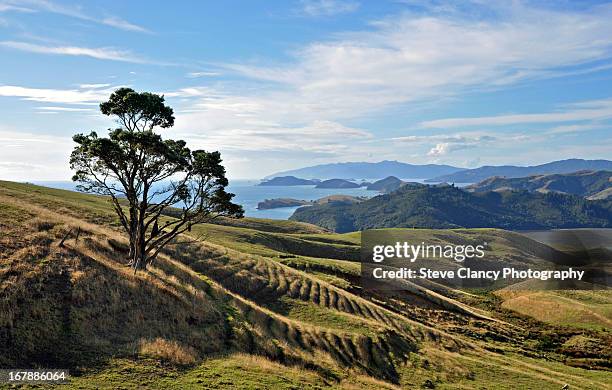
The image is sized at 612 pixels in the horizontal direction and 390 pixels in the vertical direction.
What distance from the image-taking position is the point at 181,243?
5800 centimetres

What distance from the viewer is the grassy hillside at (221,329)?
23109 millimetres

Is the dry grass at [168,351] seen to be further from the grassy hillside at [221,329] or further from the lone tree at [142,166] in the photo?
the lone tree at [142,166]

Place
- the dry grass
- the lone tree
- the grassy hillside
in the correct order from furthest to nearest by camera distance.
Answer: the lone tree < the dry grass < the grassy hillside

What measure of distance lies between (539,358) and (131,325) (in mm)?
47517

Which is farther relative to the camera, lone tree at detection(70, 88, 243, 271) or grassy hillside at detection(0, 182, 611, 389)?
lone tree at detection(70, 88, 243, 271)

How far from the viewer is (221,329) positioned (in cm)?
3225

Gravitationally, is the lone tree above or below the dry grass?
above

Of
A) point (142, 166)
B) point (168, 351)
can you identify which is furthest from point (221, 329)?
point (142, 166)

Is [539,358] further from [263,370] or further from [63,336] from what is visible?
[63,336]

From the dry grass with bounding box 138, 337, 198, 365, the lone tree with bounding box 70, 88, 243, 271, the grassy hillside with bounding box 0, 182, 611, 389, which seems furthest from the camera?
the lone tree with bounding box 70, 88, 243, 271

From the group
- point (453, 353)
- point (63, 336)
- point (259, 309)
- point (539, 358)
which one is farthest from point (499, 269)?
point (63, 336)

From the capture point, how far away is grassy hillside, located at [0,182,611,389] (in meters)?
23.1

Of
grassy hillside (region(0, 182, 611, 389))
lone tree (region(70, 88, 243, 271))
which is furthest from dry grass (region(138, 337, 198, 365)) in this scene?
lone tree (region(70, 88, 243, 271))

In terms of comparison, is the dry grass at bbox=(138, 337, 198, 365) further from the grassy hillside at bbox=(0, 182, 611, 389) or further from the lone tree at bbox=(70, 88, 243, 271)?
the lone tree at bbox=(70, 88, 243, 271)
